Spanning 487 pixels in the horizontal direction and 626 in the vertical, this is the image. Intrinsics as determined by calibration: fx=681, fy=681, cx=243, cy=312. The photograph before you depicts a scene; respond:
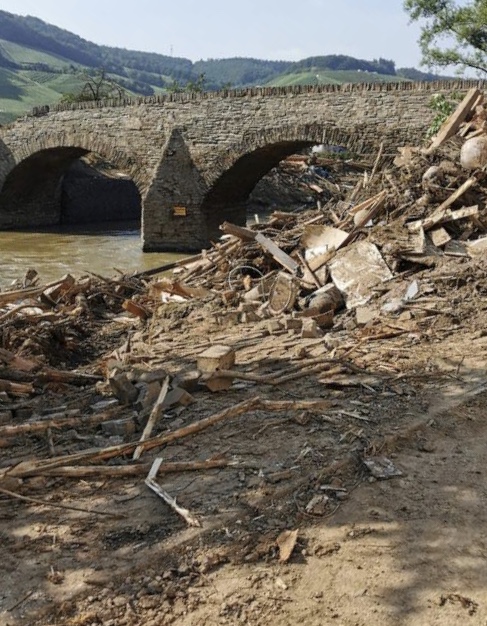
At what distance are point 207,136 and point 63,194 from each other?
9.50 meters

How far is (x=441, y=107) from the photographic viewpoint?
12.2 m

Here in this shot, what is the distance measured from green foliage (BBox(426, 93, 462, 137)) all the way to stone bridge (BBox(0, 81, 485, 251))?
0.61 ft

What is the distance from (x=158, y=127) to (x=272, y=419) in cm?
1345

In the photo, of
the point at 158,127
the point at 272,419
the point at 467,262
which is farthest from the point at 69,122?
the point at 272,419

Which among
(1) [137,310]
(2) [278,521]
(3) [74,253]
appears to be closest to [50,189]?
(3) [74,253]

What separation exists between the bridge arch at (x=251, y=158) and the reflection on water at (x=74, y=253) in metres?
1.72

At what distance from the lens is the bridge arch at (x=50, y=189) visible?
19.5 metres

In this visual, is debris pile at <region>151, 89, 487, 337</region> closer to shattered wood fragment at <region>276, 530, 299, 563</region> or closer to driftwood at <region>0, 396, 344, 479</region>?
driftwood at <region>0, 396, 344, 479</region>

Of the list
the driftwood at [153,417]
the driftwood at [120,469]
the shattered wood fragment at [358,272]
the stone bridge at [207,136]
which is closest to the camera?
the driftwood at [120,469]

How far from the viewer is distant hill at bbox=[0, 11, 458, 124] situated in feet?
202

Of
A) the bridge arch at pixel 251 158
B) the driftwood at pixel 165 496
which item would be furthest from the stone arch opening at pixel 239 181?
the driftwood at pixel 165 496

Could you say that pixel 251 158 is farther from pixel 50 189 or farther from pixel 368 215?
pixel 50 189

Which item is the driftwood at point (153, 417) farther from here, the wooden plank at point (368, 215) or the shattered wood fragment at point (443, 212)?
the shattered wood fragment at point (443, 212)

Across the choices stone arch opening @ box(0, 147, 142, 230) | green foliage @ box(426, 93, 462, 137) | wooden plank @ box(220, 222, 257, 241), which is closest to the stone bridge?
green foliage @ box(426, 93, 462, 137)
